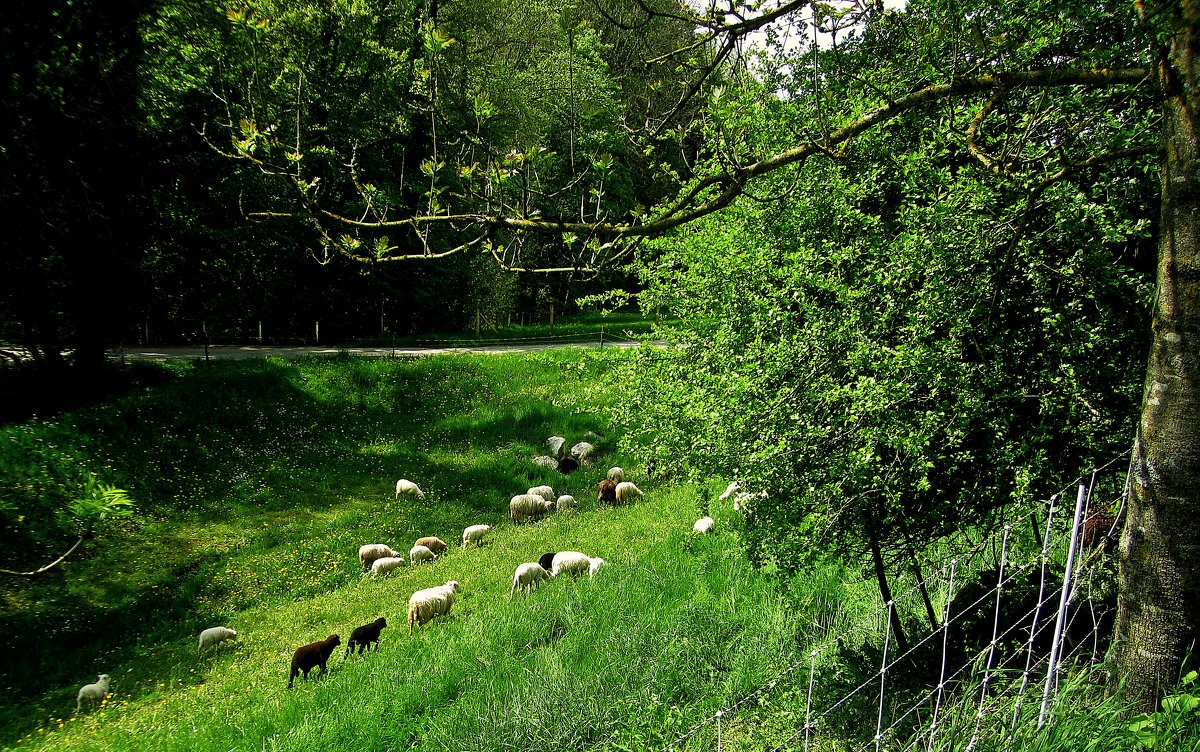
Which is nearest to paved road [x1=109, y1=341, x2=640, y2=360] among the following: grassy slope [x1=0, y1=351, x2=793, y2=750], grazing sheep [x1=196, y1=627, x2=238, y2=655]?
grassy slope [x1=0, y1=351, x2=793, y2=750]

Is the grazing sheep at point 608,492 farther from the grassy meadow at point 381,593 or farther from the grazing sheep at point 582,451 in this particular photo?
the grazing sheep at point 582,451

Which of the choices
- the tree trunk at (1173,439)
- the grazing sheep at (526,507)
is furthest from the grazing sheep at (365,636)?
the tree trunk at (1173,439)

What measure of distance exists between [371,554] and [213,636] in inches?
127

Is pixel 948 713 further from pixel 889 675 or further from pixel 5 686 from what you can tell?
pixel 5 686

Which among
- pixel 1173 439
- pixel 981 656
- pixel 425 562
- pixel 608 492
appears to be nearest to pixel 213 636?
pixel 425 562

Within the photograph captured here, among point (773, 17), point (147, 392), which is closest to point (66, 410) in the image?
point (147, 392)

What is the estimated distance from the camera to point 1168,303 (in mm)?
3457

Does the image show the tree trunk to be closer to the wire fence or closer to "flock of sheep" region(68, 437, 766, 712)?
the wire fence

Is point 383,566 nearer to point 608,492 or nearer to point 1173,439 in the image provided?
point 608,492

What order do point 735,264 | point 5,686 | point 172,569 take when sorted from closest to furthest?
1. point 735,264
2. point 5,686
3. point 172,569

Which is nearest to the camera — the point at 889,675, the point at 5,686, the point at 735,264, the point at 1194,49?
the point at 1194,49

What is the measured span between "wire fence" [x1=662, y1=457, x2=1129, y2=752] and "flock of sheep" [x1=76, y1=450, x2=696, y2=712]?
4.23 metres

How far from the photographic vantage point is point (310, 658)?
790 centimetres

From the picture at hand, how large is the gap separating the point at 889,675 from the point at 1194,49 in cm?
457
